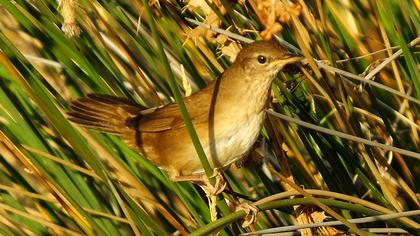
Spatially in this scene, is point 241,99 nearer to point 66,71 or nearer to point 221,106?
point 221,106

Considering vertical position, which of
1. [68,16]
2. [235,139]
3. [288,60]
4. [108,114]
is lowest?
[235,139]

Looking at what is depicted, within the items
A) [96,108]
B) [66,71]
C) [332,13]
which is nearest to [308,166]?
[332,13]

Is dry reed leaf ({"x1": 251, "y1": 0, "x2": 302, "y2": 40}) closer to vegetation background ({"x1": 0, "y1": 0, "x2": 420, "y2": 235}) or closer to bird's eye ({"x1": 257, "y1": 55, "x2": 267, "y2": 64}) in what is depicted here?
vegetation background ({"x1": 0, "y1": 0, "x2": 420, "y2": 235})

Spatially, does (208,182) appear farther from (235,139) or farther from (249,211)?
(249,211)

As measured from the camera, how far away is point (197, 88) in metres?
2.71

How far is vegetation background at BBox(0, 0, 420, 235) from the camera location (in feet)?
6.93

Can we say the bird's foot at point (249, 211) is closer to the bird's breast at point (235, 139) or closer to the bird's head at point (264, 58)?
the bird's breast at point (235, 139)

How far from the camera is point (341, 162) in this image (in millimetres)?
2318

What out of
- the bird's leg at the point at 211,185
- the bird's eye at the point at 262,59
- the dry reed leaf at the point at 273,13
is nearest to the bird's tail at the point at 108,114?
the bird's leg at the point at 211,185

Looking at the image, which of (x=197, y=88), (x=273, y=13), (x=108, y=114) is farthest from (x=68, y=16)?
(x=197, y=88)

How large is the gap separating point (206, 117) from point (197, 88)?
388 mm

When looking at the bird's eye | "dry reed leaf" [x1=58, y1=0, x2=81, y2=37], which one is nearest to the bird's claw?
the bird's eye

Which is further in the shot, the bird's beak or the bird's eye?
the bird's eye

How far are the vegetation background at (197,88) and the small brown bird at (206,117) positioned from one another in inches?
2.1
